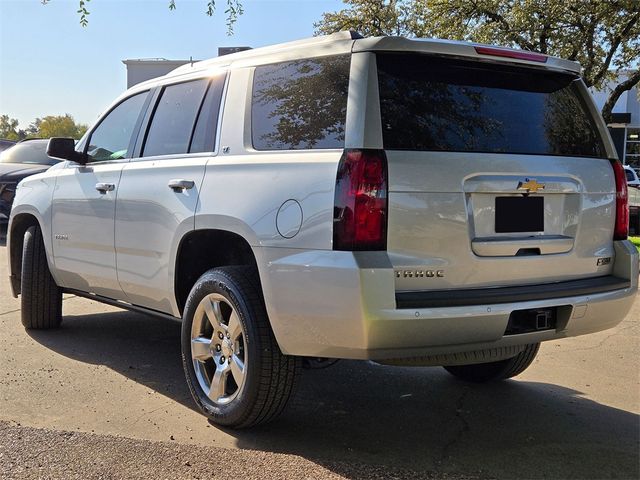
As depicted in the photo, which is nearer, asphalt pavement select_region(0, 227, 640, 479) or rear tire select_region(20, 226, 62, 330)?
asphalt pavement select_region(0, 227, 640, 479)

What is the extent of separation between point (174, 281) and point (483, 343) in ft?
Answer: 6.25

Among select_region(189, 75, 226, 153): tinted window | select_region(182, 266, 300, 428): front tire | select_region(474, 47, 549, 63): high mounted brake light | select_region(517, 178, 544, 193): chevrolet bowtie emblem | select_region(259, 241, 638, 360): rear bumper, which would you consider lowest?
select_region(182, 266, 300, 428): front tire

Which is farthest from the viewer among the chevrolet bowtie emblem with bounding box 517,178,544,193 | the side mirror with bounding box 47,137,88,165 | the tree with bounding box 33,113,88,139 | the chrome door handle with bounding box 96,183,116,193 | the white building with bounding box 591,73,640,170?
the tree with bounding box 33,113,88,139

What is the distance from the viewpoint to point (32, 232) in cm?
573

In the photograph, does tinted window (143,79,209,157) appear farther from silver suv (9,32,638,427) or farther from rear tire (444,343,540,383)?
rear tire (444,343,540,383)

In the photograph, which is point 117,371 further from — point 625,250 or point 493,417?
point 625,250

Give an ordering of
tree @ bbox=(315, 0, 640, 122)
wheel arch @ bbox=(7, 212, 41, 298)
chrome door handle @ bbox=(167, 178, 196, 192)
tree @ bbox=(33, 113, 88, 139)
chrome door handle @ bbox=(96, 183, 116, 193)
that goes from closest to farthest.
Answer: chrome door handle @ bbox=(167, 178, 196, 192), chrome door handle @ bbox=(96, 183, 116, 193), wheel arch @ bbox=(7, 212, 41, 298), tree @ bbox=(315, 0, 640, 122), tree @ bbox=(33, 113, 88, 139)

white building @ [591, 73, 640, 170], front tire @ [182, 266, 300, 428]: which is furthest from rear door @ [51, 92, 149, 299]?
white building @ [591, 73, 640, 170]

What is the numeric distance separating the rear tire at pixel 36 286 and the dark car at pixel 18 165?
20.3ft

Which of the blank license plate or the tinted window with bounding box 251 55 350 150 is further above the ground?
the tinted window with bounding box 251 55 350 150

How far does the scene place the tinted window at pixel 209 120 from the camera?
160 inches

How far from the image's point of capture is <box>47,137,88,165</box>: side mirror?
17.2 ft

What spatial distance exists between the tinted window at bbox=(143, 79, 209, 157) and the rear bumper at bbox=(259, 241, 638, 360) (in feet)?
4.50

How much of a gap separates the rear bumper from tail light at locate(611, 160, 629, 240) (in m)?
0.63
